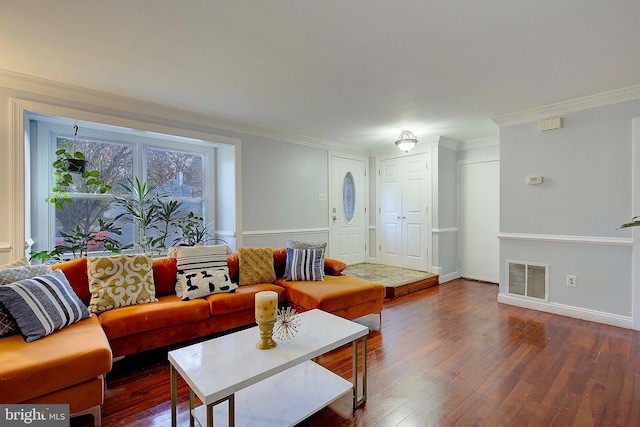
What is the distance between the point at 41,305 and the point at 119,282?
0.59 meters

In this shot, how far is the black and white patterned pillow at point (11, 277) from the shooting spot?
182 centimetres

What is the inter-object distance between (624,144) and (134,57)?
15.2 feet

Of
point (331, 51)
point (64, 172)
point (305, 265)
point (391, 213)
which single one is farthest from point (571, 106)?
point (64, 172)

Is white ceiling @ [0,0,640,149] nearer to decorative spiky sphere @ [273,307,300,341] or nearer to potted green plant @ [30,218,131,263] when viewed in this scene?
potted green plant @ [30,218,131,263]

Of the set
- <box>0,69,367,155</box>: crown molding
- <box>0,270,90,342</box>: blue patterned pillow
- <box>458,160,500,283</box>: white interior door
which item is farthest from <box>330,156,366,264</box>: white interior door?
<box>0,270,90,342</box>: blue patterned pillow

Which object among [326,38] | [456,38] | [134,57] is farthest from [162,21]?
[456,38]

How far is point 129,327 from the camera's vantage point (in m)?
2.22

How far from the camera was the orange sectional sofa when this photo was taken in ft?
5.06

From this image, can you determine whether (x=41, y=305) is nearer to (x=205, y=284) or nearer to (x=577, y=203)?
(x=205, y=284)

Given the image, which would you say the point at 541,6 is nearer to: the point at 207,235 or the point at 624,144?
the point at 624,144

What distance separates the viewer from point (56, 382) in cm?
156

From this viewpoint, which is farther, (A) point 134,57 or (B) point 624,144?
(B) point 624,144

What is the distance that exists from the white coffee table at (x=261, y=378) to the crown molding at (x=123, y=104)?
284 cm

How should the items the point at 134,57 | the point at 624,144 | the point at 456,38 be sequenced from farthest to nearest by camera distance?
1. the point at 624,144
2. the point at 134,57
3. the point at 456,38
